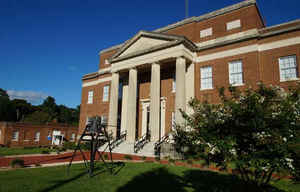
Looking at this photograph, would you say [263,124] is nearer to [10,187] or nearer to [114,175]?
[114,175]

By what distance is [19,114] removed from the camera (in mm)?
72500

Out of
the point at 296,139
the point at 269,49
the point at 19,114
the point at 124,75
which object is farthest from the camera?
the point at 19,114

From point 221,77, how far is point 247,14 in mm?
5850

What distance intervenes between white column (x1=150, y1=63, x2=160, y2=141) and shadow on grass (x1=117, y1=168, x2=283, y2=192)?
8.02 meters

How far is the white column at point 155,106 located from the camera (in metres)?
17.5

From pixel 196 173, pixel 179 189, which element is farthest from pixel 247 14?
pixel 179 189

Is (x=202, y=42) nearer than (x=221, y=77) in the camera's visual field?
No

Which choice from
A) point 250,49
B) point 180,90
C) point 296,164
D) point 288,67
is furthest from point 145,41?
point 296,164

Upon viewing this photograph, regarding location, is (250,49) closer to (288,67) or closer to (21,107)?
(288,67)

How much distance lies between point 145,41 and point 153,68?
3.15 m

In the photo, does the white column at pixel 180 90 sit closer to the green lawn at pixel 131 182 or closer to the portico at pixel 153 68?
the portico at pixel 153 68

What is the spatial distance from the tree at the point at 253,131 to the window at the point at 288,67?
41.0ft

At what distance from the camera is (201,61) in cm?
1956

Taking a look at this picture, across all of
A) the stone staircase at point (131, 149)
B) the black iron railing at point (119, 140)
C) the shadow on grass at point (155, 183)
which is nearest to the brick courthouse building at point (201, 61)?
the stone staircase at point (131, 149)
